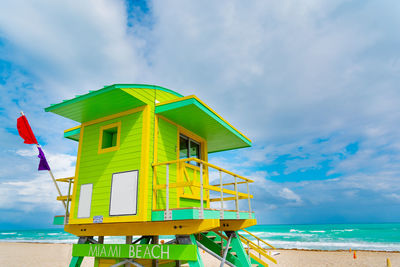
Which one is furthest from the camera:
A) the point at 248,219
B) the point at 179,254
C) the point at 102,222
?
the point at 248,219

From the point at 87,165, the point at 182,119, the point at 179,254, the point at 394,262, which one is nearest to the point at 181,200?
the point at 179,254

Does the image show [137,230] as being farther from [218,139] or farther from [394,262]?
[394,262]

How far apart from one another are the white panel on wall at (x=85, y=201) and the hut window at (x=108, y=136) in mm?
1232

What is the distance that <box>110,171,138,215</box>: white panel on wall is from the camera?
22.2 ft

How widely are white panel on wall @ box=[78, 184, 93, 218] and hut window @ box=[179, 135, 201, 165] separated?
123 inches

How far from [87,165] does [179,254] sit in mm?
4260

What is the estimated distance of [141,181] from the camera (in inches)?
265

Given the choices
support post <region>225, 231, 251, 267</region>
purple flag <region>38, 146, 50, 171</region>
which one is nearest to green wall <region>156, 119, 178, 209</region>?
support post <region>225, 231, 251, 267</region>

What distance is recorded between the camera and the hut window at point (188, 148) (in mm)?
9017

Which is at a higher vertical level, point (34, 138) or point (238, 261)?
point (34, 138)

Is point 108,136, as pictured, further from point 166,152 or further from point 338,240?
point 338,240

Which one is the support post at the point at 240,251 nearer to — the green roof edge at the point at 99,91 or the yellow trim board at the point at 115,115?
the yellow trim board at the point at 115,115

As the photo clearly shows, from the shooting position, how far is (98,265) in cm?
812

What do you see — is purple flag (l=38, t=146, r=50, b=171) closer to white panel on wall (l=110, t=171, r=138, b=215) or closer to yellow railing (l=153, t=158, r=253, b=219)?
white panel on wall (l=110, t=171, r=138, b=215)
